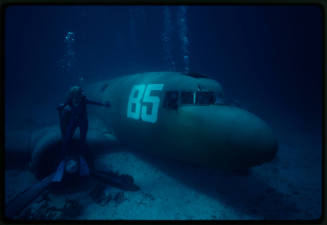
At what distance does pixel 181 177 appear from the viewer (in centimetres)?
630

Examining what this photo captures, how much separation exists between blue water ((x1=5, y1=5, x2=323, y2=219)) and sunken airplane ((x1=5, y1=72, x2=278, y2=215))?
13.2 meters

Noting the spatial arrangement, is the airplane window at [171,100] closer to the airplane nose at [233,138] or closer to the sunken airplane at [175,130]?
the sunken airplane at [175,130]

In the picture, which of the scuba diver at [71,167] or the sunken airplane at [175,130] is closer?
the sunken airplane at [175,130]

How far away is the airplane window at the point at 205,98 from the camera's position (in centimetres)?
543

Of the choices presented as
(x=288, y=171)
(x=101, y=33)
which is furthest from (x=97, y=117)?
(x=101, y=33)

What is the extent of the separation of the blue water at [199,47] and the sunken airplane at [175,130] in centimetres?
1318

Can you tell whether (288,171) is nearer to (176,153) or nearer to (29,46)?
(176,153)

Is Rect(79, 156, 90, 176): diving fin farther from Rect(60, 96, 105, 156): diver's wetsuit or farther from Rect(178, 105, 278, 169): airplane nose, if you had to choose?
Rect(178, 105, 278, 169): airplane nose

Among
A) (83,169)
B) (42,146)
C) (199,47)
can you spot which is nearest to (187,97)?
(83,169)

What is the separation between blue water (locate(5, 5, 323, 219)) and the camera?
25978mm

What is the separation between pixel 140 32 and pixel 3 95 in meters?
40.5

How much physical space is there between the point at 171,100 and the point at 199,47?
3174cm

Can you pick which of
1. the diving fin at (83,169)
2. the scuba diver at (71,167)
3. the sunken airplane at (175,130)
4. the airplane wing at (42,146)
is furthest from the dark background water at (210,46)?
the diving fin at (83,169)

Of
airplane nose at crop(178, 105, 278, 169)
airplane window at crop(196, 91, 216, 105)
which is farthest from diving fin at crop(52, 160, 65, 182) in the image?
airplane window at crop(196, 91, 216, 105)
